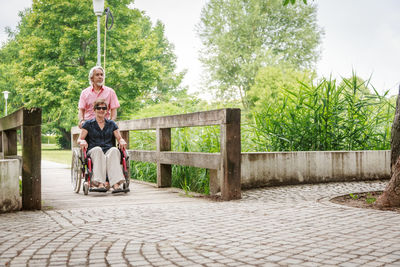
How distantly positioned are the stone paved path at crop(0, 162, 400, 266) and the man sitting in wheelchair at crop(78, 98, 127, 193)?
711 mm

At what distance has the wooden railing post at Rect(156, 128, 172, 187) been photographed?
7629mm

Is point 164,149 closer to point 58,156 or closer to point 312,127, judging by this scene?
point 312,127

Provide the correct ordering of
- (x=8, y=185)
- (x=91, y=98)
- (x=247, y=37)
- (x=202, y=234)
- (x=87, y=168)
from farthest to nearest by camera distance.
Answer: (x=247, y=37), (x=91, y=98), (x=87, y=168), (x=8, y=185), (x=202, y=234)

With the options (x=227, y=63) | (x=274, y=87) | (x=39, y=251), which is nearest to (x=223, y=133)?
(x=39, y=251)

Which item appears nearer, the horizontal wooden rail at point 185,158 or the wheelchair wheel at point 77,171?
the horizontal wooden rail at point 185,158

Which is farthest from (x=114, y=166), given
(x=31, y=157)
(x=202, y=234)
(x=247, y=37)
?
(x=247, y=37)

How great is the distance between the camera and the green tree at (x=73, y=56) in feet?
90.0

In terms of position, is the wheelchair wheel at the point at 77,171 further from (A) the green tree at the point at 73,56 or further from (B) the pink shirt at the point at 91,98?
(A) the green tree at the point at 73,56

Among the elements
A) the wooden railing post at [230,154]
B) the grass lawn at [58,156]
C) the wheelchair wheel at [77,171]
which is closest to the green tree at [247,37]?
the grass lawn at [58,156]

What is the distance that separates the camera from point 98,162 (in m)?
6.58

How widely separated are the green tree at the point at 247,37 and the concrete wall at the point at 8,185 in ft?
116

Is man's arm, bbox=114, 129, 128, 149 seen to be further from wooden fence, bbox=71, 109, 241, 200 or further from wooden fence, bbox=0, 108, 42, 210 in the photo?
wooden fence, bbox=0, 108, 42, 210

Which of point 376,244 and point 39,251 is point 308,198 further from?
point 39,251

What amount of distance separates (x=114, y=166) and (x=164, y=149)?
1.20 meters
